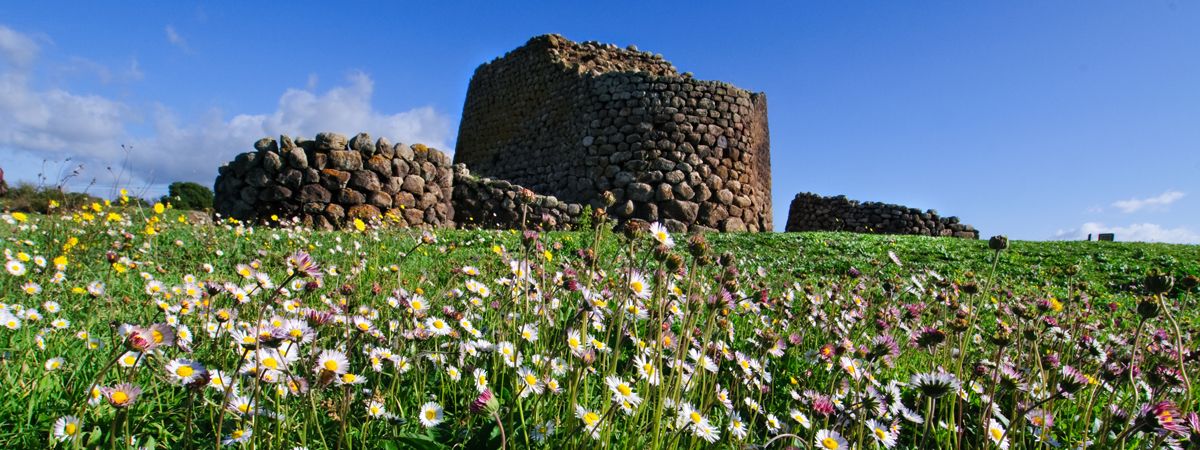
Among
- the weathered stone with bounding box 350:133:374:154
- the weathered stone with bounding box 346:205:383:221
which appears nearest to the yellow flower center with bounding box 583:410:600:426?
the weathered stone with bounding box 346:205:383:221

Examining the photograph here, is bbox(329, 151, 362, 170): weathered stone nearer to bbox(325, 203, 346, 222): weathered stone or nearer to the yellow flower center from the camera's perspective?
bbox(325, 203, 346, 222): weathered stone

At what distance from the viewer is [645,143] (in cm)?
1209

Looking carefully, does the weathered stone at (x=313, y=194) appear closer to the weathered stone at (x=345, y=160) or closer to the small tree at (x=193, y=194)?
the weathered stone at (x=345, y=160)

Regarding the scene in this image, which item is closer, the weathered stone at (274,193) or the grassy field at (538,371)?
the grassy field at (538,371)

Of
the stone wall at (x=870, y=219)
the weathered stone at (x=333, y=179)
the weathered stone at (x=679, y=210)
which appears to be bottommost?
the weathered stone at (x=333, y=179)

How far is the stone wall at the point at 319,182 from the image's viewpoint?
8367 millimetres

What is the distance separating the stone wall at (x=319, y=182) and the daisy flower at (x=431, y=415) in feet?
22.9

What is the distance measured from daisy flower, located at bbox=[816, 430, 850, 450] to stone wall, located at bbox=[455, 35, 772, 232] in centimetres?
985

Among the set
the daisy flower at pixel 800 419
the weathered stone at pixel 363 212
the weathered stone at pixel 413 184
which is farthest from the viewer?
the weathered stone at pixel 413 184

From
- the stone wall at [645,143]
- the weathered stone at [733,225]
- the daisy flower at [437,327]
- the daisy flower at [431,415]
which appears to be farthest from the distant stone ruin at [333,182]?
the daisy flower at [431,415]

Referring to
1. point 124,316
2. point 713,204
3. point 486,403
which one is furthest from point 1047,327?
point 713,204

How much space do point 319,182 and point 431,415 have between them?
7.99 metres

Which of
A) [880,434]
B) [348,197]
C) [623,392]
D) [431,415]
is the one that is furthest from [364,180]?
[880,434]

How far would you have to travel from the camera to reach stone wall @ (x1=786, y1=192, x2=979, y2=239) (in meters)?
18.1
